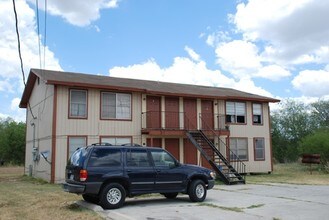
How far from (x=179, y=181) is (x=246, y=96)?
51.7ft

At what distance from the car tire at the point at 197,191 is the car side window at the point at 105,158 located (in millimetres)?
2515

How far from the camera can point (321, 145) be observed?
29266 millimetres

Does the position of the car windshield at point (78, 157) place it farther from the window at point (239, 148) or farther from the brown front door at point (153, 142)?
the window at point (239, 148)

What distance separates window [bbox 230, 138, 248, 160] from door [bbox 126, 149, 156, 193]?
47.6 ft

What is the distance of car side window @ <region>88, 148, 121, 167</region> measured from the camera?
35.6ft

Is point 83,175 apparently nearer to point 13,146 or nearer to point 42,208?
point 42,208

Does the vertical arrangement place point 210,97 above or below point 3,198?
above

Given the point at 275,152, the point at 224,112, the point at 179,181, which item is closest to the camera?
the point at 179,181

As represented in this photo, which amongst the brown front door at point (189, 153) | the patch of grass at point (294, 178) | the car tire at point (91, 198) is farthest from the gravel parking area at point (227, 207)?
the brown front door at point (189, 153)

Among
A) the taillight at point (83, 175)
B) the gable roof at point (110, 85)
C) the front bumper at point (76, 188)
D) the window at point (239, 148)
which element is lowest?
the front bumper at point (76, 188)

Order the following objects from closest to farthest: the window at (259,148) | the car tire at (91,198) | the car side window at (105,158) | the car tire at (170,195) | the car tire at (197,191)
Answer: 1. the car side window at (105,158)
2. the car tire at (91,198)
3. the car tire at (197,191)
4. the car tire at (170,195)
5. the window at (259,148)

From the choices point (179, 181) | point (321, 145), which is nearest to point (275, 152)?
point (321, 145)

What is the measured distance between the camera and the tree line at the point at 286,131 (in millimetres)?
46188

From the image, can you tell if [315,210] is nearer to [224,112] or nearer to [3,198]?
[3,198]
